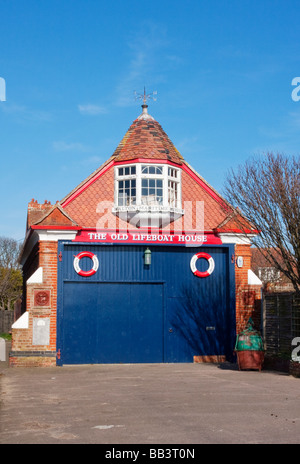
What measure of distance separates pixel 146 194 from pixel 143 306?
12.1 feet

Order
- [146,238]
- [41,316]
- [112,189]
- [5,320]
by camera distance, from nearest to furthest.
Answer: [41,316]
[146,238]
[112,189]
[5,320]

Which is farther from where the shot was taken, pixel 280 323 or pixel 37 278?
pixel 37 278

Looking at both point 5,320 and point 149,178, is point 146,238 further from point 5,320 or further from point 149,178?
point 5,320

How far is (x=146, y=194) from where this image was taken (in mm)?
19219

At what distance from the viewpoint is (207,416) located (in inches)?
355

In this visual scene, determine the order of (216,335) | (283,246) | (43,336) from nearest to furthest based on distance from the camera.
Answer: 1. (283,246)
2. (43,336)
3. (216,335)

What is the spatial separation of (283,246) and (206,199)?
197 inches

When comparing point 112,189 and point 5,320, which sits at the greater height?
point 112,189

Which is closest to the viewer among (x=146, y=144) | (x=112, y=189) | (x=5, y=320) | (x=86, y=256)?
(x=86, y=256)

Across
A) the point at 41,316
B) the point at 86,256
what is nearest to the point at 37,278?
the point at 41,316

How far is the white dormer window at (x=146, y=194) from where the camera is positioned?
18.8 meters

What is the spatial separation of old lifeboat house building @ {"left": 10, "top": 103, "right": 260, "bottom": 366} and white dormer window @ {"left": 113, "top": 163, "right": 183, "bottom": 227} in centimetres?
3
